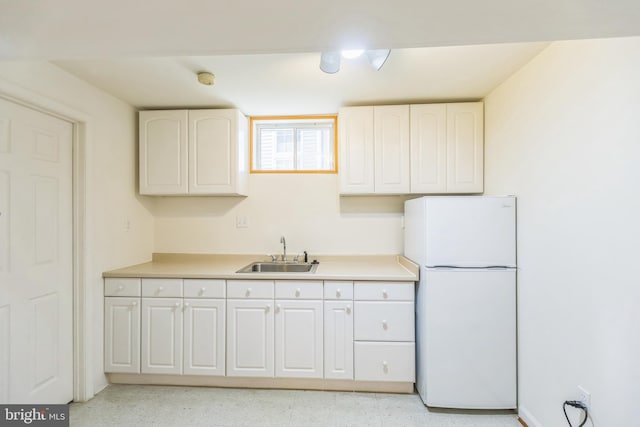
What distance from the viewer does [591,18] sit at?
782mm

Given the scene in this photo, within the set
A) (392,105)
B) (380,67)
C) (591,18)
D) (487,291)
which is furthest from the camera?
(392,105)

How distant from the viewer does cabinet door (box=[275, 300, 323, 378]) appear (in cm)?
220

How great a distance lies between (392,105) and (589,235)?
1.65m

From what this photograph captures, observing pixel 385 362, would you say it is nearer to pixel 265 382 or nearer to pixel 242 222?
pixel 265 382

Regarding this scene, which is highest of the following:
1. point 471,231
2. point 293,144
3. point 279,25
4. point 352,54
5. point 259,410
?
point 352,54

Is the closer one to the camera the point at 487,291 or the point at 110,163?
the point at 487,291

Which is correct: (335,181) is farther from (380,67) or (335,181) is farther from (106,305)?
(106,305)

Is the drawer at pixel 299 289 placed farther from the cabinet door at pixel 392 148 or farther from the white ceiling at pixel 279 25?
the white ceiling at pixel 279 25

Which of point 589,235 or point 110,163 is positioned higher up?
point 110,163

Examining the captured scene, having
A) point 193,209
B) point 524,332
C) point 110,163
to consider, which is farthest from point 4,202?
point 524,332

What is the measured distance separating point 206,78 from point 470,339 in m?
2.53

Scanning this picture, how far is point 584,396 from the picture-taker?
1.42 meters

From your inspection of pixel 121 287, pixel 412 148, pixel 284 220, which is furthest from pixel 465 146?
pixel 121 287

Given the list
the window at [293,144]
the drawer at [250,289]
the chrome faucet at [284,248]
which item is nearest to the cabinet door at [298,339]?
the drawer at [250,289]
